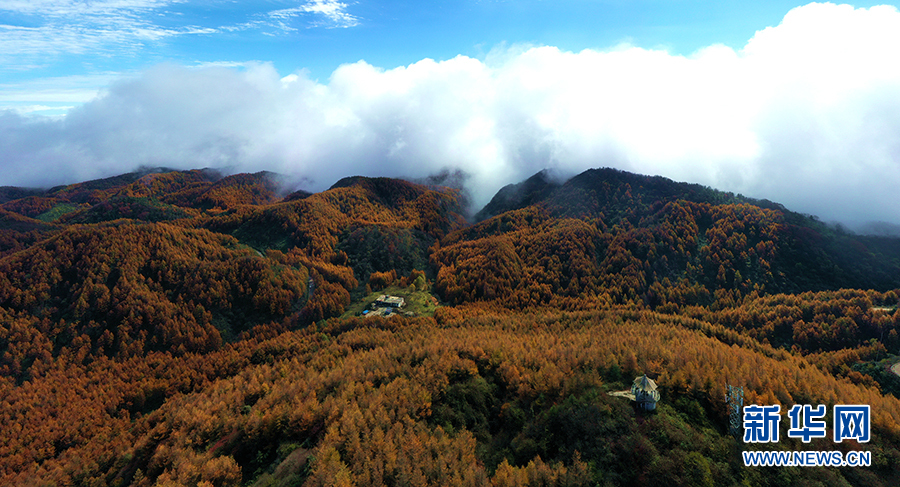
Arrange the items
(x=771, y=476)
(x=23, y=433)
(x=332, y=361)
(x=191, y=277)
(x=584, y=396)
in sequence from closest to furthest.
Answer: (x=771, y=476)
(x=584, y=396)
(x=23, y=433)
(x=332, y=361)
(x=191, y=277)

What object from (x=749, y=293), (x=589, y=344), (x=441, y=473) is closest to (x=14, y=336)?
(x=441, y=473)

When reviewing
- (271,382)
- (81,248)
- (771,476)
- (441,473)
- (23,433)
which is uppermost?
(81,248)

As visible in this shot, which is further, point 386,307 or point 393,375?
point 386,307

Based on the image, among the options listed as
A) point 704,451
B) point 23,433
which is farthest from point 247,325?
point 704,451

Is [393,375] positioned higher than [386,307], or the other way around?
[393,375]

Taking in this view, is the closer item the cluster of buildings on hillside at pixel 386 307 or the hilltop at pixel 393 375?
the hilltop at pixel 393 375

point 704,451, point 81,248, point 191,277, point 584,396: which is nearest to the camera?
point 704,451

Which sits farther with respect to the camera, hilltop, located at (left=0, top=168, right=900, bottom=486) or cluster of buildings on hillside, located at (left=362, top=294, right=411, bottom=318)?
cluster of buildings on hillside, located at (left=362, top=294, right=411, bottom=318)

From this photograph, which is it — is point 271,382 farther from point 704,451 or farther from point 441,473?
point 704,451

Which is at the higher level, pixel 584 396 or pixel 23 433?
pixel 584 396

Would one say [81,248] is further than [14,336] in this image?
Yes
